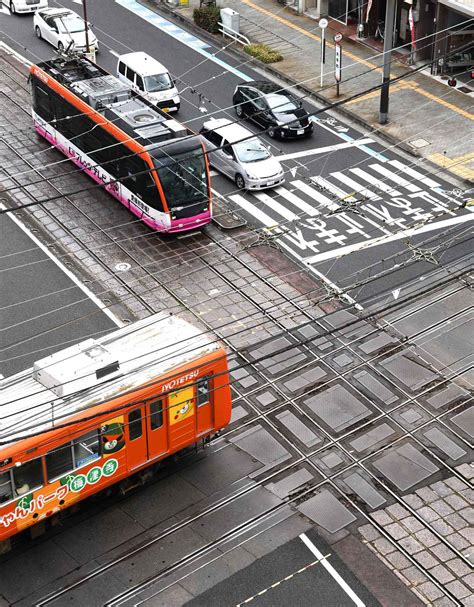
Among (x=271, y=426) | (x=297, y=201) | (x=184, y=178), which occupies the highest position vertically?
(x=184, y=178)

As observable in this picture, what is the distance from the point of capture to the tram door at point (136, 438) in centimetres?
2388

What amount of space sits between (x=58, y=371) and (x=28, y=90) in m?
25.2

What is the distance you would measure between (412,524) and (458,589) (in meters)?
2.12

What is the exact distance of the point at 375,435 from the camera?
27.2 metres

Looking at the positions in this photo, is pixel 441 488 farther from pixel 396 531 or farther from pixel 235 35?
pixel 235 35

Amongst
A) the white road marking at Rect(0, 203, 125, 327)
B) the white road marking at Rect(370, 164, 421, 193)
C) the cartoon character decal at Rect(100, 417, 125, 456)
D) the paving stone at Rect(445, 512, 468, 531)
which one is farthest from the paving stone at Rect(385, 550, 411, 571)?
the white road marking at Rect(370, 164, 421, 193)

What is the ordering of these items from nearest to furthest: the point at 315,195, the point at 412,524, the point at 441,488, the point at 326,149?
the point at 412,524 → the point at 441,488 → the point at 315,195 → the point at 326,149

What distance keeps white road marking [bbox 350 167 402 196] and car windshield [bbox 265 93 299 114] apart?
395 centimetres

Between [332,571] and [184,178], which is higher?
[184,178]

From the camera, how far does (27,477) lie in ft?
73.7

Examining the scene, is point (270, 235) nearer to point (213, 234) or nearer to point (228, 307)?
point (213, 234)

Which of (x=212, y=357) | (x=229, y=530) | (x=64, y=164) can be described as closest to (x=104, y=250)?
(x=64, y=164)

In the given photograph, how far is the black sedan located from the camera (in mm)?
41781

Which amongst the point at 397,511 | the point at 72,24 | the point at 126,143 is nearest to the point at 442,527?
the point at 397,511
